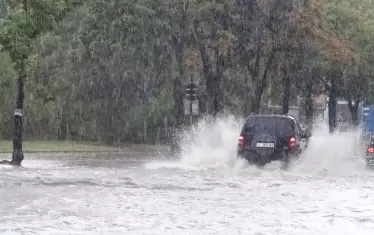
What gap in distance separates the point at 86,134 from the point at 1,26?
26622 millimetres

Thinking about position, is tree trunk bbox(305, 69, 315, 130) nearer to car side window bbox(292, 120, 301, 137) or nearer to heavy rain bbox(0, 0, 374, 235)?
heavy rain bbox(0, 0, 374, 235)

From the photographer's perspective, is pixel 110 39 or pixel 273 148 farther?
pixel 110 39

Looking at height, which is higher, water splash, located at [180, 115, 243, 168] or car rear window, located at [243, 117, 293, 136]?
car rear window, located at [243, 117, 293, 136]

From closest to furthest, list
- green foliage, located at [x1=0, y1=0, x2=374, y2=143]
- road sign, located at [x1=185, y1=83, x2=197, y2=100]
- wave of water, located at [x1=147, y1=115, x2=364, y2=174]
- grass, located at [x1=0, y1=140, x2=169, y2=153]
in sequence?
wave of water, located at [x1=147, y1=115, x2=364, y2=174] → road sign, located at [x1=185, y1=83, x2=197, y2=100] → green foliage, located at [x1=0, y1=0, x2=374, y2=143] → grass, located at [x1=0, y1=140, x2=169, y2=153]

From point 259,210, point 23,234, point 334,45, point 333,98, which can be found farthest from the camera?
point 333,98

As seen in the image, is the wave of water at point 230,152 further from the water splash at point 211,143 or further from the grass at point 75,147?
the grass at point 75,147

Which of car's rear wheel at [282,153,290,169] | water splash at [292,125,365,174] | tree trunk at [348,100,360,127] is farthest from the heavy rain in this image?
tree trunk at [348,100,360,127]

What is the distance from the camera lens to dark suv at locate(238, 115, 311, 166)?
2638 centimetres

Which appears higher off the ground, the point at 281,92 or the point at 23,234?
the point at 281,92

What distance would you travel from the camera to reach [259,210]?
52.4 feet

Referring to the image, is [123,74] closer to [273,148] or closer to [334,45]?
[334,45]

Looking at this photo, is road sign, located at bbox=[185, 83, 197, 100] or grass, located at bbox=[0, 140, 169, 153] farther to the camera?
grass, located at bbox=[0, 140, 169, 153]

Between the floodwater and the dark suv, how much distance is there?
438 millimetres

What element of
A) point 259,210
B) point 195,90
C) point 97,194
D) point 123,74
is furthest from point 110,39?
point 259,210
